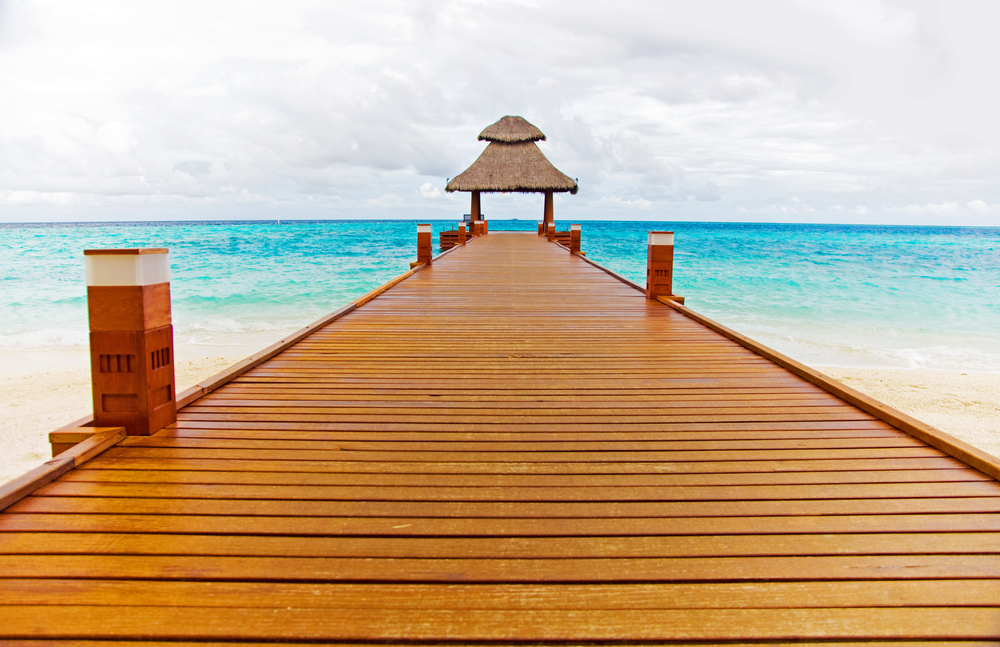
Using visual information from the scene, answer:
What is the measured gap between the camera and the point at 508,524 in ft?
5.49

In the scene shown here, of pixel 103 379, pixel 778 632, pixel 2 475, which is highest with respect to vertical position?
pixel 103 379

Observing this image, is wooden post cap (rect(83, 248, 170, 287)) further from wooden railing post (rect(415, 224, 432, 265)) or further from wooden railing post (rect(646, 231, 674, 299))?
wooden railing post (rect(415, 224, 432, 265))

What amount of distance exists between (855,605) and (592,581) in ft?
2.01

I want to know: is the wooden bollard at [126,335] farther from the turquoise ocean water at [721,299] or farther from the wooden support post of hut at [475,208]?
the wooden support post of hut at [475,208]

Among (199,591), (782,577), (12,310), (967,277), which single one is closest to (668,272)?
(782,577)

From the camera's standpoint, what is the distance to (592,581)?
1414 millimetres

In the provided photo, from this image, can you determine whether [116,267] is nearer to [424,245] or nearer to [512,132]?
[424,245]

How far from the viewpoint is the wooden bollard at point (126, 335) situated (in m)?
2.16

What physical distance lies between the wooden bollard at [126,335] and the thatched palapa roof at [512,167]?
17.6 m

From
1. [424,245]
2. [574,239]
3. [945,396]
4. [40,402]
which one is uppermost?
[574,239]

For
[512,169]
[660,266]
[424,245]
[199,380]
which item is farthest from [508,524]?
[512,169]

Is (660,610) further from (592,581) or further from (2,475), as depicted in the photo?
(2,475)

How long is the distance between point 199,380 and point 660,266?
6255 mm

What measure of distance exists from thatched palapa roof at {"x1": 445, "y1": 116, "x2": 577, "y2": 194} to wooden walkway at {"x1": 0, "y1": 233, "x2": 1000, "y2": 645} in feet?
56.0
